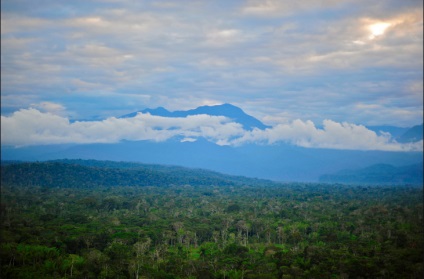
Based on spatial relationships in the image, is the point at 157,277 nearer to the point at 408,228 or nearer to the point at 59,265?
the point at 59,265

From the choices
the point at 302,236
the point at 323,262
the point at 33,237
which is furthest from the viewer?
the point at 302,236

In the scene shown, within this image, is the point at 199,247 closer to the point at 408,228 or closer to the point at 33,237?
the point at 33,237

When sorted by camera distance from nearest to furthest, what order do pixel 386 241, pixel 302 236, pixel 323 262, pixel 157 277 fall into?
pixel 157 277 < pixel 323 262 < pixel 386 241 < pixel 302 236

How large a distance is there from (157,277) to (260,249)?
2816 centimetres

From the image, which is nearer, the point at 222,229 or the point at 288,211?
the point at 222,229

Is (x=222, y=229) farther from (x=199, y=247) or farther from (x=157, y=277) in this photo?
(x=157, y=277)

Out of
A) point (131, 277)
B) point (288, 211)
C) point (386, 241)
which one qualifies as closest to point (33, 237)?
point (131, 277)

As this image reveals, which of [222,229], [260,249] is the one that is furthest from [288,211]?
[260,249]

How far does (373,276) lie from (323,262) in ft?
23.3

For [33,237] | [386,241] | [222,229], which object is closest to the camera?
[33,237]

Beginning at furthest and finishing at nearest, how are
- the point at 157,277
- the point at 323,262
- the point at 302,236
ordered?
the point at 302,236, the point at 323,262, the point at 157,277

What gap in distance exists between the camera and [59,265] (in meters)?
56.2

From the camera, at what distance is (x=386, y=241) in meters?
74.6

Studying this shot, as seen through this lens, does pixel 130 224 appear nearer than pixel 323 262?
No
